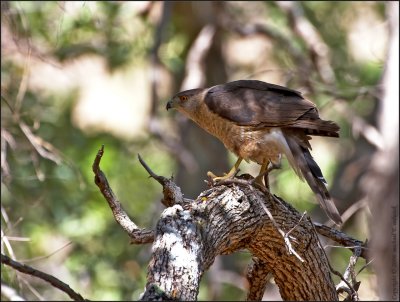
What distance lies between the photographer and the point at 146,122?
10367 mm

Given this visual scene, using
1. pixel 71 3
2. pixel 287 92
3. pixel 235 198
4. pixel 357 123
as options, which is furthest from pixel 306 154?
pixel 71 3

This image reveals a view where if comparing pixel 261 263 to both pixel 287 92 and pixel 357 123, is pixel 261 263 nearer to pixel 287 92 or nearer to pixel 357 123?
pixel 287 92

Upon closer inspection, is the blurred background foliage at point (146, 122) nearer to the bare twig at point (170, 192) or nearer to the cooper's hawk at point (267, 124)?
the cooper's hawk at point (267, 124)

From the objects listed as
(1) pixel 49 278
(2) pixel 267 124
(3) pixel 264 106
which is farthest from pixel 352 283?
(1) pixel 49 278

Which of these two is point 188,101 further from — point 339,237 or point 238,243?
point 238,243

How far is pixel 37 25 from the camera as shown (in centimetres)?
941

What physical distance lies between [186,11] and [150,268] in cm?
849

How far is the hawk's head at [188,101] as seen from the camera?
20.2 ft

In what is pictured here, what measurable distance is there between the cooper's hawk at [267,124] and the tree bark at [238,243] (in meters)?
0.64

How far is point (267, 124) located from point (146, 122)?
5010 mm

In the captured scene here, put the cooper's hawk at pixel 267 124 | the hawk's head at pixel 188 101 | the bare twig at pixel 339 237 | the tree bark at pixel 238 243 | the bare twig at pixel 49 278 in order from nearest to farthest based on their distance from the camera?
the bare twig at pixel 49 278 < the tree bark at pixel 238 243 < the bare twig at pixel 339 237 < the cooper's hawk at pixel 267 124 < the hawk's head at pixel 188 101

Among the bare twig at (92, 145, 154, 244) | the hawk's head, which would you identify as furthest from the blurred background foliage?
the bare twig at (92, 145, 154, 244)

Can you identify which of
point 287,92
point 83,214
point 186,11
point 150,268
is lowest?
point 150,268

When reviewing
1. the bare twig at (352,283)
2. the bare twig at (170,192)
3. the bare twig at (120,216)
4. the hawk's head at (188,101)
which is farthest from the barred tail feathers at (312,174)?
the bare twig at (120,216)
